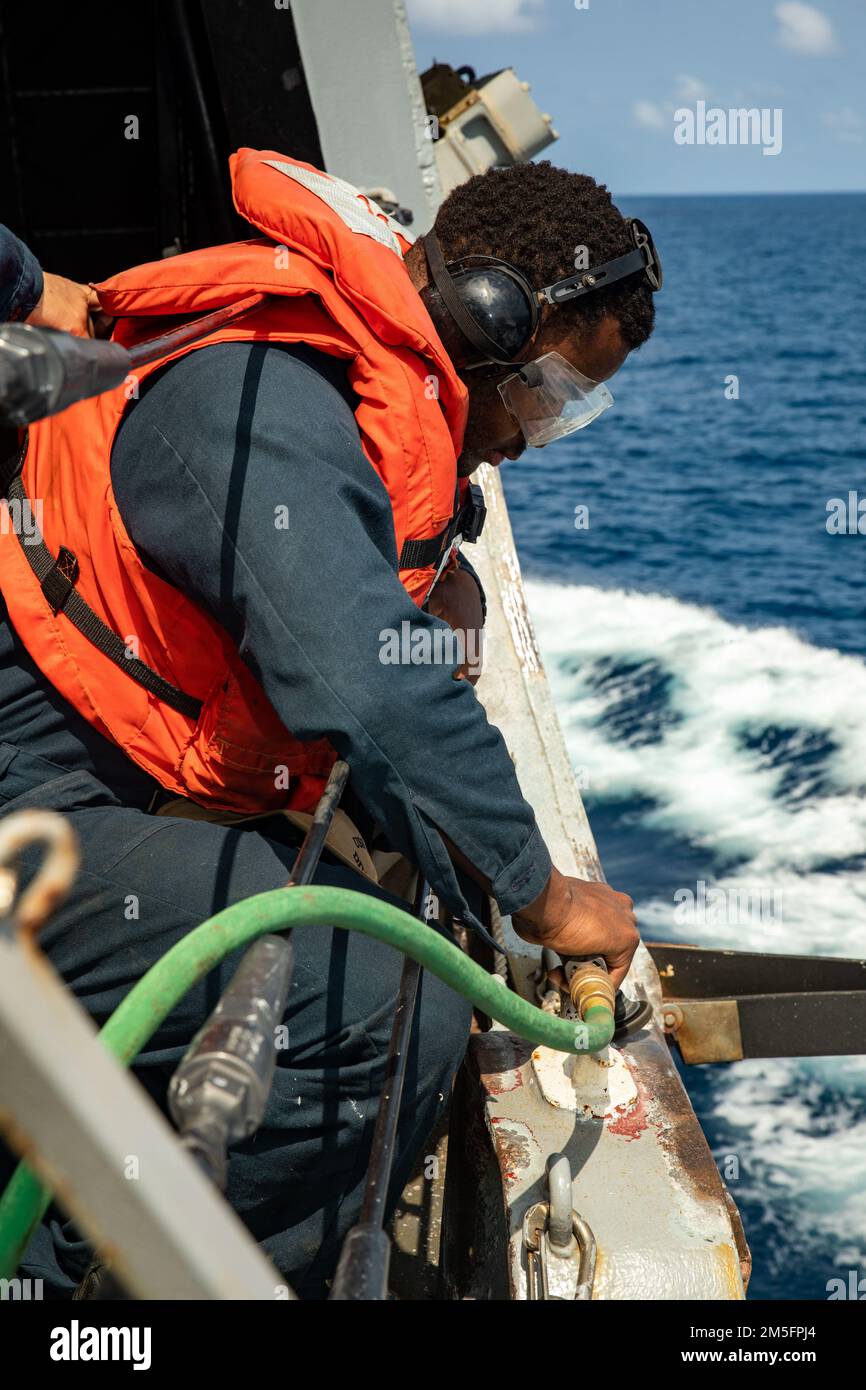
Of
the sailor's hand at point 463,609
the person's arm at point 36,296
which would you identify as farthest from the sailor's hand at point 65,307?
the sailor's hand at point 463,609

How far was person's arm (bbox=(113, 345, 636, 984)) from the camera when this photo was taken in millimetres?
1747

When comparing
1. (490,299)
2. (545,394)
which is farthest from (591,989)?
(490,299)

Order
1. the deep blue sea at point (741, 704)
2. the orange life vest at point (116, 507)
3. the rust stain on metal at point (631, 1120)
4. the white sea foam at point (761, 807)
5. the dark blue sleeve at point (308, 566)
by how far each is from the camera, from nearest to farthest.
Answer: the dark blue sleeve at point (308, 566) → the orange life vest at point (116, 507) → the rust stain on metal at point (631, 1120) → the white sea foam at point (761, 807) → the deep blue sea at point (741, 704)

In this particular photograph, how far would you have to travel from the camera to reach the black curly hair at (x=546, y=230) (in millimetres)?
2197

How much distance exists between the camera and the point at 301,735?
5.85ft

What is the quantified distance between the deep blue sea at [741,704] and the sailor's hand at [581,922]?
2837 mm

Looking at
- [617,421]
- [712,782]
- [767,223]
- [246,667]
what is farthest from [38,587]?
[767,223]

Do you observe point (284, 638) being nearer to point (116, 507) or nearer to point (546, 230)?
point (116, 507)

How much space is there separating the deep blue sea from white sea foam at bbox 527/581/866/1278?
0.01 m

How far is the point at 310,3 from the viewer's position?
13.5ft

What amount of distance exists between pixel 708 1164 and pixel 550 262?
155 centimetres

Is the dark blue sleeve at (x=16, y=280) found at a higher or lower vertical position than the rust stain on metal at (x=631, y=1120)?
higher

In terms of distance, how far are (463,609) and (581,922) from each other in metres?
1.14

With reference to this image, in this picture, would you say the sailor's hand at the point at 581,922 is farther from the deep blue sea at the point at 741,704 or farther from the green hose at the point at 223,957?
the deep blue sea at the point at 741,704
